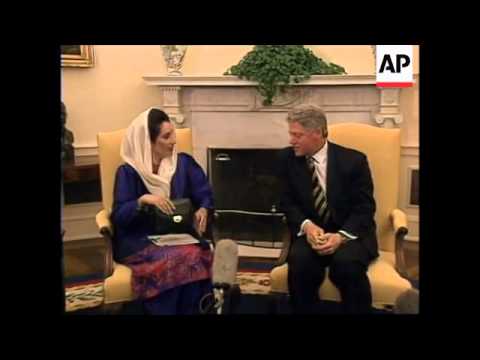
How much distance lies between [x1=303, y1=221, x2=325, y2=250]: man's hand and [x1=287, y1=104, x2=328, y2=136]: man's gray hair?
11.1 inches

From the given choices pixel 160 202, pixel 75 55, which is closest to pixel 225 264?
pixel 160 202

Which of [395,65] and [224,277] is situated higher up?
[395,65]

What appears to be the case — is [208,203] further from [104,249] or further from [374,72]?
[374,72]

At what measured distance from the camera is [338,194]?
167cm

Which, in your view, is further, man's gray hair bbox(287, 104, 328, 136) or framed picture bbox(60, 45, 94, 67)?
man's gray hair bbox(287, 104, 328, 136)

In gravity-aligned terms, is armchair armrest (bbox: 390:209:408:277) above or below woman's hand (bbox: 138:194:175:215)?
below

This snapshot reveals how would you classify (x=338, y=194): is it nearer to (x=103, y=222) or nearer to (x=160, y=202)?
(x=160, y=202)

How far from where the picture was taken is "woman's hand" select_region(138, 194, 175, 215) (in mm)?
1659

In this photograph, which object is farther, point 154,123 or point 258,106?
point 258,106

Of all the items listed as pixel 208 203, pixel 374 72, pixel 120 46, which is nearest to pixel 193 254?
pixel 208 203

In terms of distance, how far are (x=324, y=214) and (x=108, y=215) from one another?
0.65m

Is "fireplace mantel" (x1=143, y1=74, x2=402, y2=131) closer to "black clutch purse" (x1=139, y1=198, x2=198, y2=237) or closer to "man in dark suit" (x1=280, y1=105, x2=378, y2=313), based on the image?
"man in dark suit" (x1=280, y1=105, x2=378, y2=313)

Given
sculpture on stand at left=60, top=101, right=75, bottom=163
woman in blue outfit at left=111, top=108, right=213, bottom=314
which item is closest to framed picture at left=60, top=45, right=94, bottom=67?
sculpture on stand at left=60, top=101, right=75, bottom=163

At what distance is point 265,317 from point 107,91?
32.1 inches
